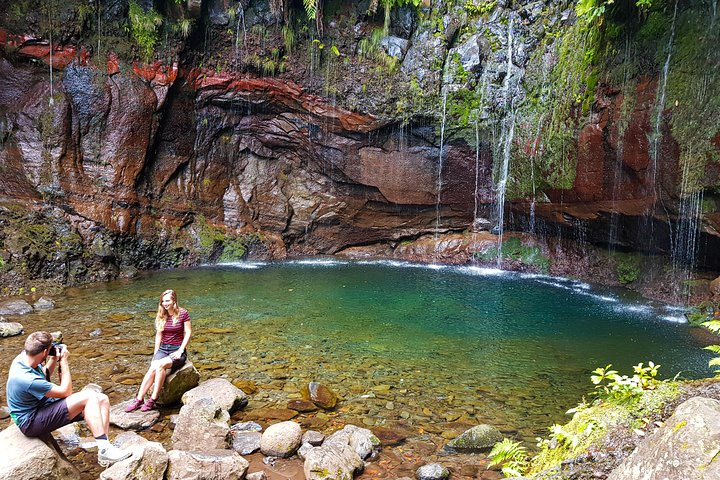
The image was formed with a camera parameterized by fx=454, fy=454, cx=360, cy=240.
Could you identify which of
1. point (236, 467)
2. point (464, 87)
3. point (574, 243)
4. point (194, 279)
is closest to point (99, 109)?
point (194, 279)

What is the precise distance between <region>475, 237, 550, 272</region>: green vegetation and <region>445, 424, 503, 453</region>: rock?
1222cm

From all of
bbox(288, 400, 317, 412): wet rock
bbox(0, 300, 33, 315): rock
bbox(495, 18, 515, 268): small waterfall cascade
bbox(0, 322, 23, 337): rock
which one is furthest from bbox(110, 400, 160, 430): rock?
bbox(495, 18, 515, 268): small waterfall cascade

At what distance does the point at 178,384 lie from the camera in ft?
19.3

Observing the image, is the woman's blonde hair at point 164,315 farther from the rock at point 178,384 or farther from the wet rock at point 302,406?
the wet rock at point 302,406

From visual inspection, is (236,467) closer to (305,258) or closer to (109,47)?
(305,258)

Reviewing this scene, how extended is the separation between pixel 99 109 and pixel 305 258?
8696 millimetres

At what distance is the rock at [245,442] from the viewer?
4805 mm

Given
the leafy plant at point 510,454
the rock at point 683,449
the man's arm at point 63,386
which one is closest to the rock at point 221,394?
the man's arm at point 63,386

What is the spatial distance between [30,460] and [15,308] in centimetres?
772

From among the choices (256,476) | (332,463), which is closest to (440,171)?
(332,463)

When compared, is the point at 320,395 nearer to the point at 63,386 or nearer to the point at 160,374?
the point at 160,374

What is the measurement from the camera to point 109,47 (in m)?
15.0

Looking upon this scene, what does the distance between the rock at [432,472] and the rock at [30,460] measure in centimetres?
309

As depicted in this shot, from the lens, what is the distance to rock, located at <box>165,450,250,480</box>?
396cm
